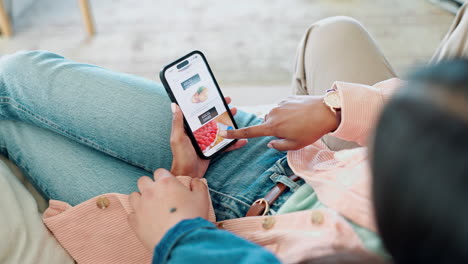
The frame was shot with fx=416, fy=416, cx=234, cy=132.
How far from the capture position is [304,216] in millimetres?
625

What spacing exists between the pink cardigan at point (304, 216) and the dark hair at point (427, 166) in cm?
26

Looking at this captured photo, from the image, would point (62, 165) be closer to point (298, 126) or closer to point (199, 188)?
point (199, 188)

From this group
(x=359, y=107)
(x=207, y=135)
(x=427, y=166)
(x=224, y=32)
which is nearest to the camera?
(x=427, y=166)

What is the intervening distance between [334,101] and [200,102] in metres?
0.26

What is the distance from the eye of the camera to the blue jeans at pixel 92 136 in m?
0.74

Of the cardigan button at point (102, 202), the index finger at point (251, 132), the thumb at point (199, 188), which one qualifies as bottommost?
the cardigan button at point (102, 202)

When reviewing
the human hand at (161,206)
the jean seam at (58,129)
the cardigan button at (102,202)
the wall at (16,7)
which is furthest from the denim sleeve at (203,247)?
the wall at (16,7)

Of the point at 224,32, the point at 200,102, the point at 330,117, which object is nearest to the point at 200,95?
the point at 200,102

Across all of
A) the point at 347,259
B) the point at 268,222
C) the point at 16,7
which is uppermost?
the point at 16,7

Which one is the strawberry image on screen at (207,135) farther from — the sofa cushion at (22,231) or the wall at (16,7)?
the wall at (16,7)

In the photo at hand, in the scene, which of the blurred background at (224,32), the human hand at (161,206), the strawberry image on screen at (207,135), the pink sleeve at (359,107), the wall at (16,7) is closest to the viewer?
the human hand at (161,206)

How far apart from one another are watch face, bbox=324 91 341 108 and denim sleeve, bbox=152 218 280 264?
12.7 inches

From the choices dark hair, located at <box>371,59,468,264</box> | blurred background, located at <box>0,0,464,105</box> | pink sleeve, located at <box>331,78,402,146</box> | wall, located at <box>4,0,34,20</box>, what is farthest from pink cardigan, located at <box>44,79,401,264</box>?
wall, located at <box>4,0,34,20</box>

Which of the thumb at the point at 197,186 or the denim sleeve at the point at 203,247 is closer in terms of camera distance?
the denim sleeve at the point at 203,247
